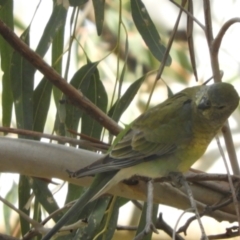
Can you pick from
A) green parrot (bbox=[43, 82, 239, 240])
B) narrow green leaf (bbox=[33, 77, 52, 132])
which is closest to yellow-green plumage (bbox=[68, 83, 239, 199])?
green parrot (bbox=[43, 82, 239, 240])

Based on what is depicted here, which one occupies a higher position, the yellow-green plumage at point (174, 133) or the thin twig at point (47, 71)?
the thin twig at point (47, 71)

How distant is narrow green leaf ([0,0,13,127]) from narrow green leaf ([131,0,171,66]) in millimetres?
260

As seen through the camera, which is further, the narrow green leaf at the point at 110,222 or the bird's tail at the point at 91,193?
the narrow green leaf at the point at 110,222

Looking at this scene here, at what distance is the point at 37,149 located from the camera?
3.18ft

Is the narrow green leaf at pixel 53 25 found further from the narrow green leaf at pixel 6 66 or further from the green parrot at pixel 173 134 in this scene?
the green parrot at pixel 173 134

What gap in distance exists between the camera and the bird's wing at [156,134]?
1058 mm

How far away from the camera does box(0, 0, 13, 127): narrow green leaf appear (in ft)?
4.01

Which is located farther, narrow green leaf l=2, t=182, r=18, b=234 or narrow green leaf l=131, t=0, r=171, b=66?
narrow green leaf l=2, t=182, r=18, b=234

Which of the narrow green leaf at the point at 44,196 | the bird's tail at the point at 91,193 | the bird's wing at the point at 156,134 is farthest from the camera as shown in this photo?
the narrow green leaf at the point at 44,196

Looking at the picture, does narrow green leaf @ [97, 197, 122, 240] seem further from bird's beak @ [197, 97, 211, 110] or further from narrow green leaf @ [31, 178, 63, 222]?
bird's beak @ [197, 97, 211, 110]

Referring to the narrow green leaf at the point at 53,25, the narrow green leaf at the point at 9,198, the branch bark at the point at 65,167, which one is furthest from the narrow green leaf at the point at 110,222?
the narrow green leaf at the point at 9,198

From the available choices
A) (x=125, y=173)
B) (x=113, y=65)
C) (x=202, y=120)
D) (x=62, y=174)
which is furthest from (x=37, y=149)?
(x=113, y=65)

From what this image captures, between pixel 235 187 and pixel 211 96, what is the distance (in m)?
0.18

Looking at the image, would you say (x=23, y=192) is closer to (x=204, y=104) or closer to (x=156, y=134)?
(x=156, y=134)
